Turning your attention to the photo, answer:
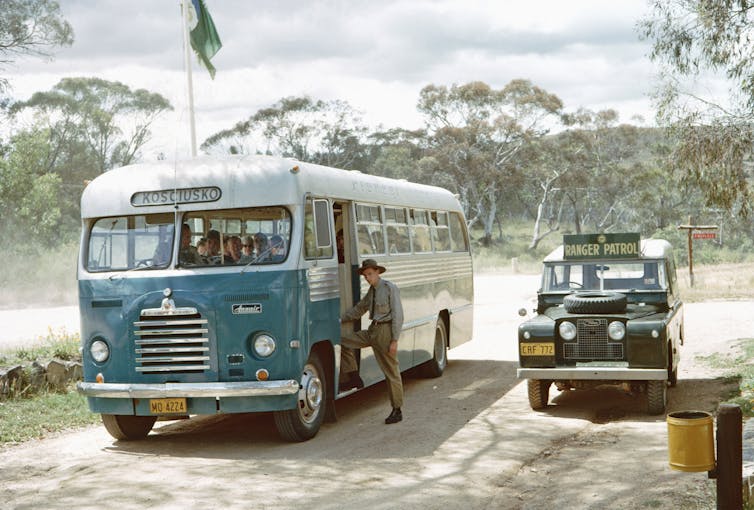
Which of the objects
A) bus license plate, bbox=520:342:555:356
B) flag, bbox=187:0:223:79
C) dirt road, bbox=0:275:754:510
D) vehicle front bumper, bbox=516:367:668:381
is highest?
flag, bbox=187:0:223:79

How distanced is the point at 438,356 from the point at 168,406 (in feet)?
21.0

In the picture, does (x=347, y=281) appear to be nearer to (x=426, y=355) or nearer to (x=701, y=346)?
(x=426, y=355)

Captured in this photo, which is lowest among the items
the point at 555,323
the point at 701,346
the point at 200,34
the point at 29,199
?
the point at 701,346

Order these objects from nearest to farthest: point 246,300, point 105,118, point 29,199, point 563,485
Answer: point 563,485
point 246,300
point 29,199
point 105,118

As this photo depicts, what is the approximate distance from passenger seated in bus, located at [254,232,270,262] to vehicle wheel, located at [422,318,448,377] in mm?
5542

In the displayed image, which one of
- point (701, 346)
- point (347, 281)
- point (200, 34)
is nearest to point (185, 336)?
point (347, 281)

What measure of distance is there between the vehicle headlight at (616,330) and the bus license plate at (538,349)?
667mm

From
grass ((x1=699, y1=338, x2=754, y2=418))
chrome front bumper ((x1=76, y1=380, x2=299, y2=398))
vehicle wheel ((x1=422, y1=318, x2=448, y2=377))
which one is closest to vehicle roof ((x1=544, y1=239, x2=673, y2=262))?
grass ((x1=699, y1=338, x2=754, y2=418))

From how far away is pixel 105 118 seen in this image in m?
56.8

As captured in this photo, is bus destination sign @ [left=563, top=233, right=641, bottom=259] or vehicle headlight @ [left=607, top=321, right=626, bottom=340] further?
bus destination sign @ [left=563, top=233, right=641, bottom=259]

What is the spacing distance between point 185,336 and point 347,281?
2570 millimetres

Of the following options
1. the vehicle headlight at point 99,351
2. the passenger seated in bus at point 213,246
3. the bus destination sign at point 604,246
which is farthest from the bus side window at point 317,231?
the bus destination sign at point 604,246

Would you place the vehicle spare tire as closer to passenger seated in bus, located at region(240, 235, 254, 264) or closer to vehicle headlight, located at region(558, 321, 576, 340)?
vehicle headlight, located at region(558, 321, 576, 340)

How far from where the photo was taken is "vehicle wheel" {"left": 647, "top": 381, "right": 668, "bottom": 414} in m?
10.6
